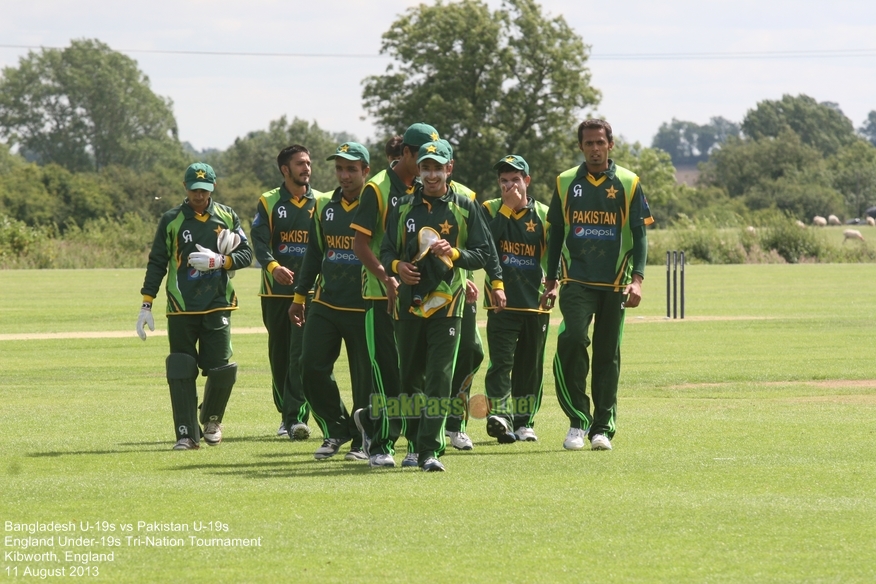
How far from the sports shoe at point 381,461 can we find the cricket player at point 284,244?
1969mm

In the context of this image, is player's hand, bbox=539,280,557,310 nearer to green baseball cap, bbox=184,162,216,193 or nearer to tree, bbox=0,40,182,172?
green baseball cap, bbox=184,162,216,193

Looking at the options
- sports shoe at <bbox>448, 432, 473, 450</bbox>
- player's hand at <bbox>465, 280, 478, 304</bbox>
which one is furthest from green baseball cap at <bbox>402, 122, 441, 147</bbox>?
sports shoe at <bbox>448, 432, 473, 450</bbox>

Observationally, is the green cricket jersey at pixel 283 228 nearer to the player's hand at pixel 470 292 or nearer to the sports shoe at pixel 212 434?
the sports shoe at pixel 212 434

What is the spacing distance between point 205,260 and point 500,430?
100 inches

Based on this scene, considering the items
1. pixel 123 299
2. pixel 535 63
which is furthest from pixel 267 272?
pixel 535 63

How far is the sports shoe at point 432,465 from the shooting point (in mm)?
8859

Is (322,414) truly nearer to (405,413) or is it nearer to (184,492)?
(405,413)

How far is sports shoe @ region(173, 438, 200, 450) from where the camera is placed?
10297mm

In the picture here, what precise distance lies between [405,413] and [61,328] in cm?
1854

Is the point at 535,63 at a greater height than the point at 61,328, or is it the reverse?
the point at 535,63

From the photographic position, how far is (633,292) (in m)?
9.99

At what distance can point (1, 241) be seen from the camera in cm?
5869

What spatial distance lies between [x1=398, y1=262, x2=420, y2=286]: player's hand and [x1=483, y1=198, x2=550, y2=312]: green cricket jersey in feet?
7.21

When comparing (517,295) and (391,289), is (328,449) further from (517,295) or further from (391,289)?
(517,295)
